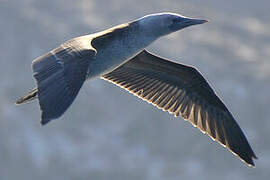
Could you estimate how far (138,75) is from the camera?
1265 centimetres

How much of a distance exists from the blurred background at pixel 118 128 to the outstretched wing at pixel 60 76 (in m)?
12.8

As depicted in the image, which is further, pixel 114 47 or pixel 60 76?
pixel 114 47

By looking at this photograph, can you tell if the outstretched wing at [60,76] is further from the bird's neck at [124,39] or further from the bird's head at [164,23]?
the bird's head at [164,23]

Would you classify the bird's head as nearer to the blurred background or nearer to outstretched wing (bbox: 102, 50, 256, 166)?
outstretched wing (bbox: 102, 50, 256, 166)

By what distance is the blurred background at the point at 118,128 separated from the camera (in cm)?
2242

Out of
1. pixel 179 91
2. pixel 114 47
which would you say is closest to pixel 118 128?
pixel 179 91

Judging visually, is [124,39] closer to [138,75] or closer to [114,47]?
[114,47]

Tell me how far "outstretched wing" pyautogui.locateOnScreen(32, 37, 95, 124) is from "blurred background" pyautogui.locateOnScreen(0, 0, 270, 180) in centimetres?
1284

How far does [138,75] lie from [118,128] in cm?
1057

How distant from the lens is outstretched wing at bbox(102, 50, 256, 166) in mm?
12375

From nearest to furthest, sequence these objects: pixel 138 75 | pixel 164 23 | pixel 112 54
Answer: pixel 112 54, pixel 164 23, pixel 138 75

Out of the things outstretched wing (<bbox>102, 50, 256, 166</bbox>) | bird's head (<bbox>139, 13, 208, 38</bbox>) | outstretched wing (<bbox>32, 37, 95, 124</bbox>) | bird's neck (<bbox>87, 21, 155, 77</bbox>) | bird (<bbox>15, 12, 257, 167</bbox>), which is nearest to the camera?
outstretched wing (<bbox>32, 37, 95, 124</bbox>)

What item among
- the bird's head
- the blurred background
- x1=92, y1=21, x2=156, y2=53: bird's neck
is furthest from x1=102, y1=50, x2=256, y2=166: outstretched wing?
the blurred background

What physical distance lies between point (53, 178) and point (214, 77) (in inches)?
249
